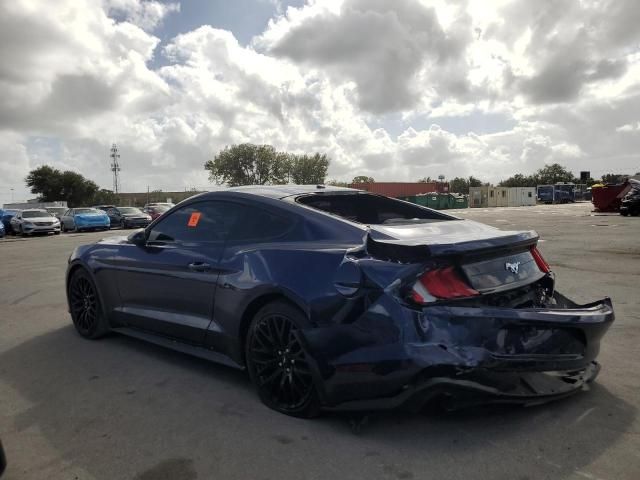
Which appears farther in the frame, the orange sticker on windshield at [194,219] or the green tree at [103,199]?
the green tree at [103,199]

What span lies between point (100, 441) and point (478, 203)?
70.9 metres

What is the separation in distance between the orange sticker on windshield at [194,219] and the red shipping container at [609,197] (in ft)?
94.8

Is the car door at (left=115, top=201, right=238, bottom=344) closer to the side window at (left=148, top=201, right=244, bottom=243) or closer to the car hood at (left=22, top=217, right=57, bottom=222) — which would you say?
the side window at (left=148, top=201, right=244, bottom=243)

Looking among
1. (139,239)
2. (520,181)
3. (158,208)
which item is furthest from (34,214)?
(520,181)

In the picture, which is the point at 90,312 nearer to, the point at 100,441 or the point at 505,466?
the point at 100,441

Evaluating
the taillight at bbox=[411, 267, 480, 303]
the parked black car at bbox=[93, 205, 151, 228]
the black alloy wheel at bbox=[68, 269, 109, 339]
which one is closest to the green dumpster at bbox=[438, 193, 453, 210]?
the parked black car at bbox=[93, 205, 151, 228]

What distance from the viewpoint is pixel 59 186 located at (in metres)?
74.7

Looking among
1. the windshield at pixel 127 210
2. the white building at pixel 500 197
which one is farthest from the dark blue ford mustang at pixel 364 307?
the white building at pixel 500 197

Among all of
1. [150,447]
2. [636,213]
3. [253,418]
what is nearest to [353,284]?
[253,418]

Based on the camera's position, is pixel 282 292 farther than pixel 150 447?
Yes

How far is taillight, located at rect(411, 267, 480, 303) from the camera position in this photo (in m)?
2.80

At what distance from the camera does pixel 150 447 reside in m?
2.92

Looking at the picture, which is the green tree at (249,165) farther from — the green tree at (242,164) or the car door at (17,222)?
the car door at (17,222)

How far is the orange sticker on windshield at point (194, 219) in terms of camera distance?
4.21 metres
